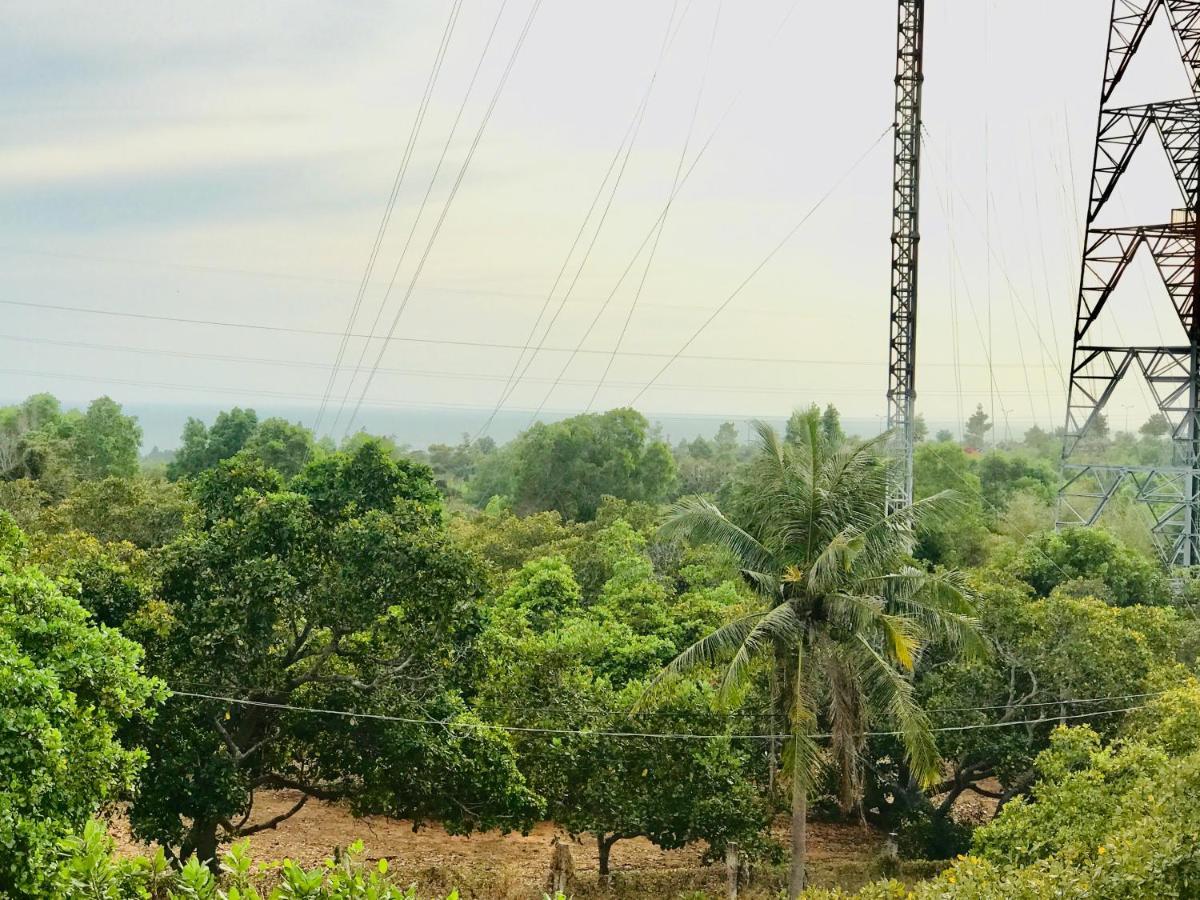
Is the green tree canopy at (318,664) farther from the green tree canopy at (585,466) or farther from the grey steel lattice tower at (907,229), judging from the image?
the green tree canopy at (585,466)

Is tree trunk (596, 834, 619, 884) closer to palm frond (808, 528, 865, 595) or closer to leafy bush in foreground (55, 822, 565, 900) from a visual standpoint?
palm frond (808, 528, 865, 595)

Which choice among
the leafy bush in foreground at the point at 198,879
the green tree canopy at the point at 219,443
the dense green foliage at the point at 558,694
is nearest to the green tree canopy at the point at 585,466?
the green tree canopy at the point at 219,443

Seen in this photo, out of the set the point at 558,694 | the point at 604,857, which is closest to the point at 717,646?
the point at 558,694

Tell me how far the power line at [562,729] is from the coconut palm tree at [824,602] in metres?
0.66

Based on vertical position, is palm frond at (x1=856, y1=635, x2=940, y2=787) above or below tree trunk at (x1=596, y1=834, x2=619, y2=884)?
above

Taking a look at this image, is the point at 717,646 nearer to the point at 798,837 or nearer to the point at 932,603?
the point at 798,837

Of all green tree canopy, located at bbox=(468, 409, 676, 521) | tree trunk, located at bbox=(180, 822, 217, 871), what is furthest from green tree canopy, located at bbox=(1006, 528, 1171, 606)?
green tree canopy, located at bbox=(468, 409, 676, 521)

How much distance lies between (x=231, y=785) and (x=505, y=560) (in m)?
21.4

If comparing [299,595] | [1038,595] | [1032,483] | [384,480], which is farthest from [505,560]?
[1032,483]

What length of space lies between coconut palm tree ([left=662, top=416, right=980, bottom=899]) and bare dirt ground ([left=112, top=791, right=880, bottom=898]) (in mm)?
5610

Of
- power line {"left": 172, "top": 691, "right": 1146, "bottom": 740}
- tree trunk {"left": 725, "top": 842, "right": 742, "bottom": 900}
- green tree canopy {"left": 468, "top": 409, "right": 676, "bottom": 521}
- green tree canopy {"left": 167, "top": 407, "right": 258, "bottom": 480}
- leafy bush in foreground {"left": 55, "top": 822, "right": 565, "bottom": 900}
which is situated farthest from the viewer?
green tree canopy {"left": 167, "top": 407, "right": 258, "bottom": 480}

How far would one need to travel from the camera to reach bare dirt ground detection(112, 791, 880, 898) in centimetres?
1864

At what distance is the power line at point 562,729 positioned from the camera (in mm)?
14766

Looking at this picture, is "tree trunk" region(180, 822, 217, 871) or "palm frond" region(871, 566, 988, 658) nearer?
"tree trunk" region(180, 822, 217, 871)
